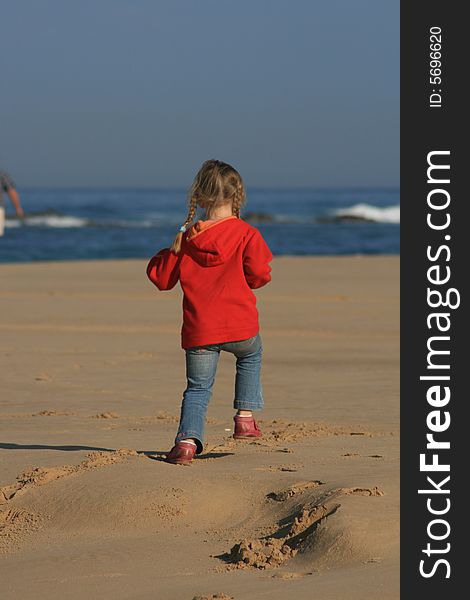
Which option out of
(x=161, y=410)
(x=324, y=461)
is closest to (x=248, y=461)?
(x=324, y=461)

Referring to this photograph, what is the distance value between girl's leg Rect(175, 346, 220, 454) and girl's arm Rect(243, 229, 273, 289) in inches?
16.3

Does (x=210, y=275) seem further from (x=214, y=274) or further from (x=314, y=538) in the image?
(x=314, y=538)

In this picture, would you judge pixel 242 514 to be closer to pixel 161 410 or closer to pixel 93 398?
pixel 161 410

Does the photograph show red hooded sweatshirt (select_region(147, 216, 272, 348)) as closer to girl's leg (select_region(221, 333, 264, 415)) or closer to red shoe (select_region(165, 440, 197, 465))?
girl's leg (select_region(221, 333, 264, 415))

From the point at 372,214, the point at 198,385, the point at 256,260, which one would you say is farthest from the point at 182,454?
the point at 372,214

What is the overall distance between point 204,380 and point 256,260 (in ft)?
2.22

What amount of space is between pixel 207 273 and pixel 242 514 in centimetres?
139

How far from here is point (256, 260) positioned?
5.73 m

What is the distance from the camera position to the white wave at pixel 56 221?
161 ft

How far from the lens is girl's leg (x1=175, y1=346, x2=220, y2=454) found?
5.66 metres

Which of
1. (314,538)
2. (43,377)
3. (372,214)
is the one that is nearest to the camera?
(314,538)

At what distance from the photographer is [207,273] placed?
225 inches

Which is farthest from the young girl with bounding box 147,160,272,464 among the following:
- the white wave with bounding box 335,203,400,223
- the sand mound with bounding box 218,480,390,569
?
the white wave with bounding box 335,203,400,223

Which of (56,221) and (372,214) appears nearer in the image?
(56,221)
